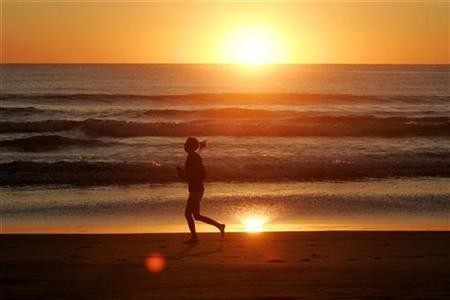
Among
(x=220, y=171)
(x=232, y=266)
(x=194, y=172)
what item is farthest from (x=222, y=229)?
(x=220, y=171)

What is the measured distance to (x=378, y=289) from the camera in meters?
8.18

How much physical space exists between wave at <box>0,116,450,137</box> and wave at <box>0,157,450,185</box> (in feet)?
35.8

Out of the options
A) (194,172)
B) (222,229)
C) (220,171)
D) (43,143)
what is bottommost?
(222,229)

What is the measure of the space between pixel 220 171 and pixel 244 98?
1443 inches

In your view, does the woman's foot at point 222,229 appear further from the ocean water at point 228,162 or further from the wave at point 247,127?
the wave at point 247,127

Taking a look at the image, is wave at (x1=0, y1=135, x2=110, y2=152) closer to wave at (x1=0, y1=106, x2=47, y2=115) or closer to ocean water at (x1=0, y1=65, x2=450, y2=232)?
ocean water at (x1=0, y1=65, x2=450, y2=232)

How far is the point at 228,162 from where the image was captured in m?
24.4

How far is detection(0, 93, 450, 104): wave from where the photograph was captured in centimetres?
5525

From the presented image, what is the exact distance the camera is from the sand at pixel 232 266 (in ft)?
26.4

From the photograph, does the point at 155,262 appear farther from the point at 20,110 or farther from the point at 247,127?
the point at 20,110

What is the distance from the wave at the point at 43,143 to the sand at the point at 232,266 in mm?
18538

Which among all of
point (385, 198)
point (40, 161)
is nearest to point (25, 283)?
point (385, 198)

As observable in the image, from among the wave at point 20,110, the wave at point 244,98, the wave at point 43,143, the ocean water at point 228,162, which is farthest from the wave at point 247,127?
the wave at point 244,98

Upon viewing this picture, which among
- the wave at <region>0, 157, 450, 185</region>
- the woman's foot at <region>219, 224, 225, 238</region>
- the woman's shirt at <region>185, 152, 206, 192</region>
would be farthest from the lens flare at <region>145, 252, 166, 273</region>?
the wave at <region>0, 157, 450, 185</region>
